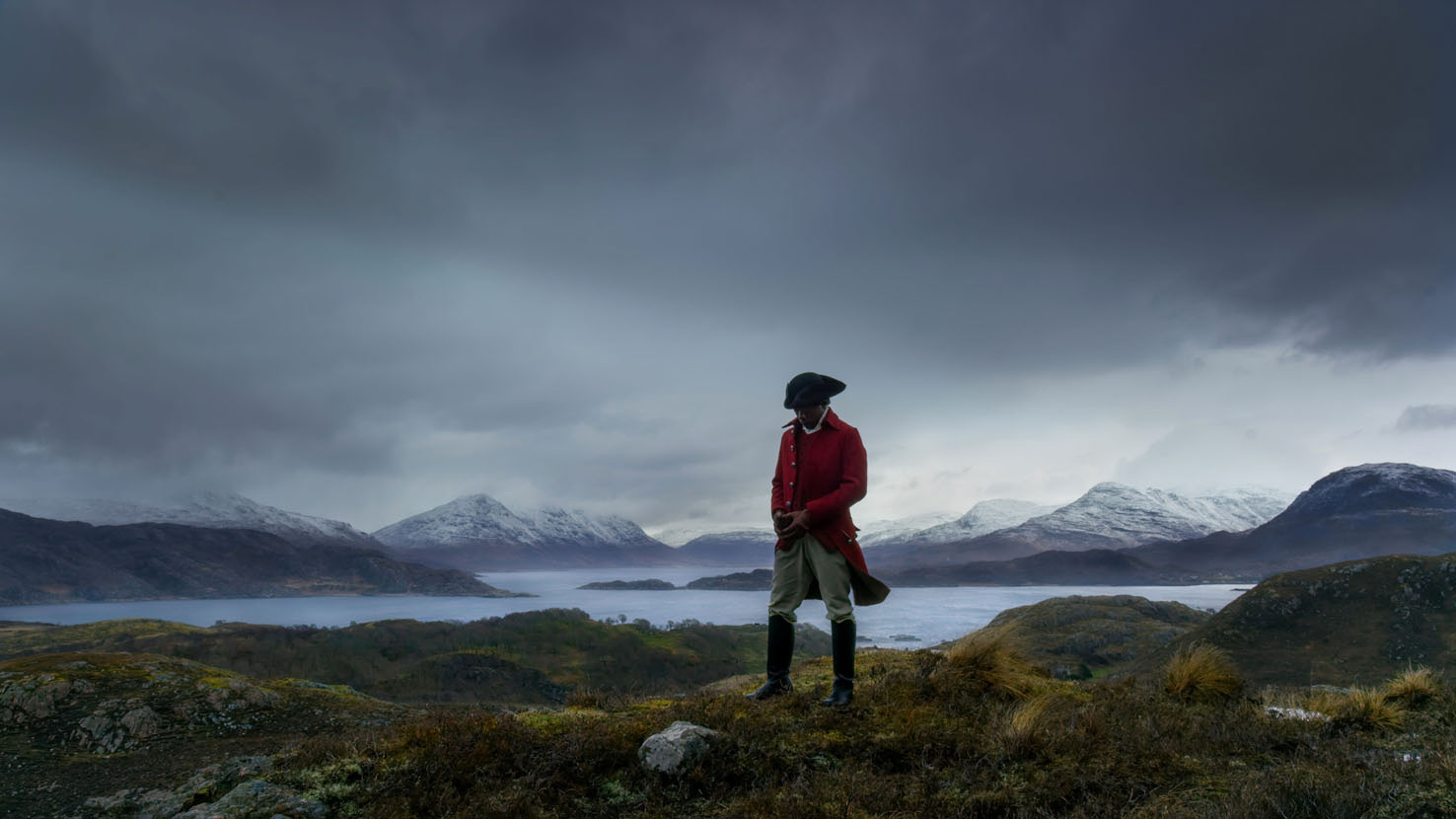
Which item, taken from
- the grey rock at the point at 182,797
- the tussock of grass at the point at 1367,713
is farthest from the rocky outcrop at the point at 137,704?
the tussock of grass at the point at 1367,713

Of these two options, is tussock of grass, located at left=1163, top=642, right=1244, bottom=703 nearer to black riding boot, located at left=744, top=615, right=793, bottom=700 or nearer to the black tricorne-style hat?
black riding boot, located at left=744, top=615, right=793, bottom=700

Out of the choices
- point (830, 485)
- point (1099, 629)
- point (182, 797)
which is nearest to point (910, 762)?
point (830, 485)

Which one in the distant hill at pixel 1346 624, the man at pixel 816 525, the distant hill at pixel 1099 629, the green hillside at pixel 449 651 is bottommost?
the green hillside at pixel 449 651

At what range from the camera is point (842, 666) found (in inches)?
212

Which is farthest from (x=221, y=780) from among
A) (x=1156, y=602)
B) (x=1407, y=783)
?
(x=1156, y=602)

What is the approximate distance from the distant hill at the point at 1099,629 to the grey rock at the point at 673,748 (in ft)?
150

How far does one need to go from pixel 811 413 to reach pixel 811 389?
0.23 m

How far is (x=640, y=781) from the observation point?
3.73m

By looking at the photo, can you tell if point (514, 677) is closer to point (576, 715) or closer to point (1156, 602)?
point (1156, 602)

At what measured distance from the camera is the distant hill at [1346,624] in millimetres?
32719

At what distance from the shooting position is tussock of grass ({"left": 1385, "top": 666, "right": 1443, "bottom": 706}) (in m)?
6.59

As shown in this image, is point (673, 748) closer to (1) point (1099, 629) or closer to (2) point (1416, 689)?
(2) point (1416, 689)

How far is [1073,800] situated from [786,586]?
2863mm

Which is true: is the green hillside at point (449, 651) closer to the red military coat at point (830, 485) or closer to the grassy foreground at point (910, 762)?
the red military coat at point (830, 485)
